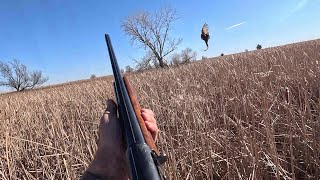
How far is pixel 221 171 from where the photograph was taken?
6.33 feet

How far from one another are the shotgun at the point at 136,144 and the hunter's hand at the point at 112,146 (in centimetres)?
7

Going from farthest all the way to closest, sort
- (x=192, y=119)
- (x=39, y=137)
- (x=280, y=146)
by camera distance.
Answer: (x=39, y=137)
(x=192, y=119)
(x=280, y=146)

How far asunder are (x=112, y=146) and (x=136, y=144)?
0.32 m

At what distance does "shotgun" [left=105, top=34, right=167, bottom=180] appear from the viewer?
576mm

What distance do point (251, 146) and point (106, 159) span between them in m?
1.01

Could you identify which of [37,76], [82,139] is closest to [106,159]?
[82,139]

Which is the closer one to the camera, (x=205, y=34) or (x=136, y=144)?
(x=136, y=144)

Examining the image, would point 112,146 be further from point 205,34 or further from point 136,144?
point 205,34

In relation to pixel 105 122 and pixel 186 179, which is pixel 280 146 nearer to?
pixel 186 179

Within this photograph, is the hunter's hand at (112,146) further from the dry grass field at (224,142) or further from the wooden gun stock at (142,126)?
the dry grass field at (224,142)

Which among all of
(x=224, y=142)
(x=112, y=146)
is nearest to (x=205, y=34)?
(x=224, y=142)

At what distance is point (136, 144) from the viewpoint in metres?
0.68

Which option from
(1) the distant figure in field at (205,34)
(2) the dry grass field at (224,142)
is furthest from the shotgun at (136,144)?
(1) the distant figure in field at (205,34)

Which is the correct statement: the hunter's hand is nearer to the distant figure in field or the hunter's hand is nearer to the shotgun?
the shotgun
